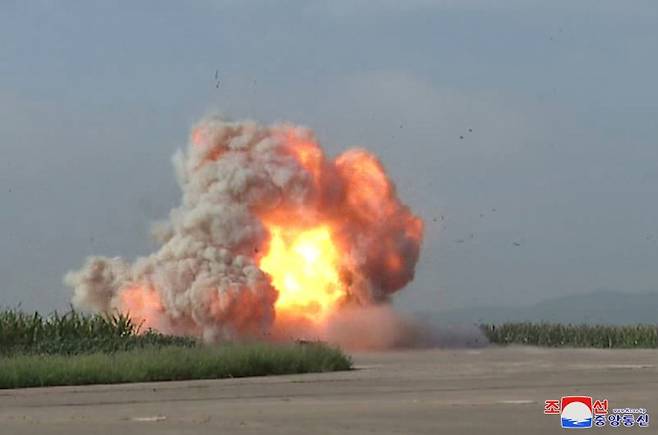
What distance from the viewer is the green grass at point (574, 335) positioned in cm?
6100

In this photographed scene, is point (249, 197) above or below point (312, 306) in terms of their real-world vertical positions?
above

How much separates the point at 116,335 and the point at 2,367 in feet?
41.0

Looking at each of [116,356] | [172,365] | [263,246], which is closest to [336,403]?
[172,365]

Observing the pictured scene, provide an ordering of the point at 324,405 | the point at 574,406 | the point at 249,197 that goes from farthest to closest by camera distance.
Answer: the point at 249,197 → the point at 324,405 → the point at 574,406

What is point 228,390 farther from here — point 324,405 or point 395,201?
point 395,201

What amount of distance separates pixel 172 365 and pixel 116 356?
3092 millimetres

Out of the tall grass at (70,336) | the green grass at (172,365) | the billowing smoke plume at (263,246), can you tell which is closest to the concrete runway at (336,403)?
the green grass at (172,365)

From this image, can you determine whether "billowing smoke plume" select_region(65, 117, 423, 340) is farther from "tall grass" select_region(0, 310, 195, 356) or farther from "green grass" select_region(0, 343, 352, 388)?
"green grass" select_region(0, 343, 352, 388)

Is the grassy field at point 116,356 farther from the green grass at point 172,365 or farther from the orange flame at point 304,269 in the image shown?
the orange flame at point 304,269

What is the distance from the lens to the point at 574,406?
1909 centimetres

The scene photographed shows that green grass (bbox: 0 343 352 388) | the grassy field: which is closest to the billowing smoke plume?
the grassy field

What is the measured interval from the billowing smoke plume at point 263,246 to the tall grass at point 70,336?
47.7ft

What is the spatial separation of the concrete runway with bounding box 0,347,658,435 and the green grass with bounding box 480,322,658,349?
27.9 meters

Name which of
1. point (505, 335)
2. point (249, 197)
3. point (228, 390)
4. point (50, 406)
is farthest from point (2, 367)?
point (505, 335)
